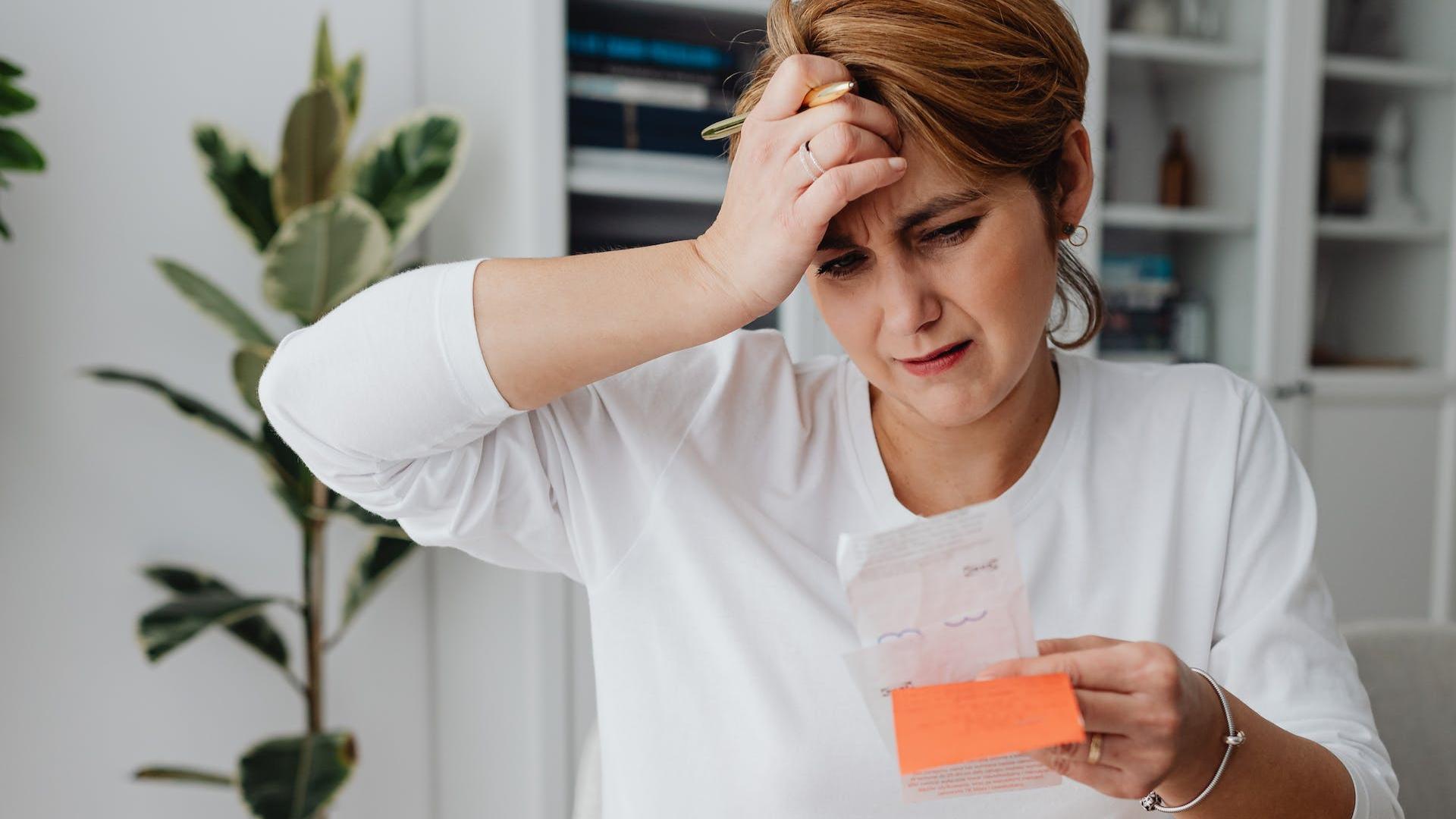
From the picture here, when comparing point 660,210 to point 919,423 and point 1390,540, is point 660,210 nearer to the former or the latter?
point 919,423

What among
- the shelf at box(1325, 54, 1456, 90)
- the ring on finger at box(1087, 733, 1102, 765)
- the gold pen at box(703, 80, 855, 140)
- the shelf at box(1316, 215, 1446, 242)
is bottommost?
the ring on finger at box(1087, 733, 1102, 765)

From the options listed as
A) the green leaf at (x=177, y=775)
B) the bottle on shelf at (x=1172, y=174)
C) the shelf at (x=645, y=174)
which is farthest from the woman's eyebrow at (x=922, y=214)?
the bottle on shelf at (x=1172, y=174)

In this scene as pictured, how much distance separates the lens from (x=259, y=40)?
214cm

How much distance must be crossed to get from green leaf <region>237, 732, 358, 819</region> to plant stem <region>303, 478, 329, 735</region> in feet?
0.44

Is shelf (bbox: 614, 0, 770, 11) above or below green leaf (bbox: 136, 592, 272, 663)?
above

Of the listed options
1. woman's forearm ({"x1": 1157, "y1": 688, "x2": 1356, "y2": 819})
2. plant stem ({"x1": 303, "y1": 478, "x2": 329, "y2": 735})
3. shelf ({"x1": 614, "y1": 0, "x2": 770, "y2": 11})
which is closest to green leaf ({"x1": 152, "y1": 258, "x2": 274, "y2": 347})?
plant stem ({"x1": 303, "y1": 478, "x2": 329, "y2": 735})

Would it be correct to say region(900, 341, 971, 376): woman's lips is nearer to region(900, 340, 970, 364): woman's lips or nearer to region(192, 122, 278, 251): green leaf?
region(900, 340, 970, 364): woman's lips

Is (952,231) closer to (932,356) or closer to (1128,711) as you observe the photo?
→ (932,356)

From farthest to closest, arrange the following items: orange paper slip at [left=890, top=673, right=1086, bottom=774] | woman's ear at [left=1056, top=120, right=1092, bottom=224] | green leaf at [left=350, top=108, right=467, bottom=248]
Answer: green leaf at [left=350, top=108, right=467, bottom=248]
woman's ear at [left=1056, top=120, right=1092, bottom=224]
orange paper slip at [left=890, top=673, right=1086, bottom=774]

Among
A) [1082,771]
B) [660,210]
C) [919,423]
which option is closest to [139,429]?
[660,210]

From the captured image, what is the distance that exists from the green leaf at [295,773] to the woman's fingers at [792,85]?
139cm

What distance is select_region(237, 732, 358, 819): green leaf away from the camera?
1.72 meters

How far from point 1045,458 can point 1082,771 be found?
1.30 ft

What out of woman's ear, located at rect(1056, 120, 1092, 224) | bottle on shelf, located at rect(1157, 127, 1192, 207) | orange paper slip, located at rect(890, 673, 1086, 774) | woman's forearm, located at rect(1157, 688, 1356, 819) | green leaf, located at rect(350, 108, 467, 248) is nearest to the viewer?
orange paper slip, located at rect(890, 673, 1086, 774)
